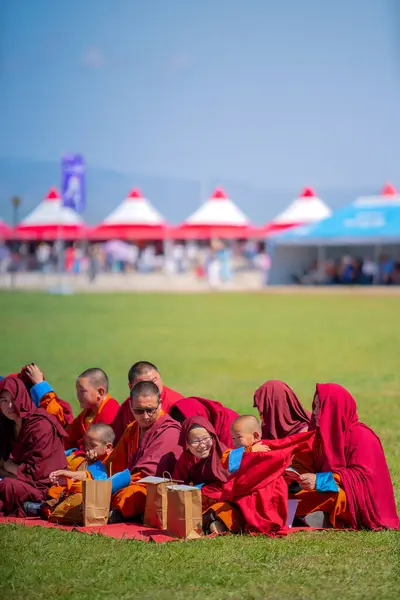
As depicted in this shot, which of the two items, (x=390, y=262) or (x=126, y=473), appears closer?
(x=126, y=473)

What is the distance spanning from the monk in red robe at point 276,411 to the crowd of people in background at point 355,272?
30.4m

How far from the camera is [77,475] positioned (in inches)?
229

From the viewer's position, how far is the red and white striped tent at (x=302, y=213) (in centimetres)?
4806

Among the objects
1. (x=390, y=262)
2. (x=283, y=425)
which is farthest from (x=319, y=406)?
(x=390, y=262)

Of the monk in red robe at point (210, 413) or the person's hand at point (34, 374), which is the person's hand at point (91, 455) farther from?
the person's hand at point (34, 374)

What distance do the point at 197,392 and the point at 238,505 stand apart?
21.0 feet

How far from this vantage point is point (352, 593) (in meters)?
4.31

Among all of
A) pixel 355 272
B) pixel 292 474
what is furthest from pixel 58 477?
pixel 355 272

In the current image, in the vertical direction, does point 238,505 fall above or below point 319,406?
below

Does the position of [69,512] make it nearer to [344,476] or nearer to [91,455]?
[91,455]

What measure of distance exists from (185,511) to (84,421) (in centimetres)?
197

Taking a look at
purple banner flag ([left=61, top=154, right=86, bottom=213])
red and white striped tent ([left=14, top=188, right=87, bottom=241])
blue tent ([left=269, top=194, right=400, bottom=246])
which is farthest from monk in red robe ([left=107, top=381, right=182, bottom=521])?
red and white striped tent ([left=14, top=188, right=87, bottom=241])

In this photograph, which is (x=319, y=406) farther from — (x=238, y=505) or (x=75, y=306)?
(x=75, y=306)

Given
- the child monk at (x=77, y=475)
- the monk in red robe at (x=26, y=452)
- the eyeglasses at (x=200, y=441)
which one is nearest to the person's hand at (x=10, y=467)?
the monk in red robe at (x=26, y=452)
